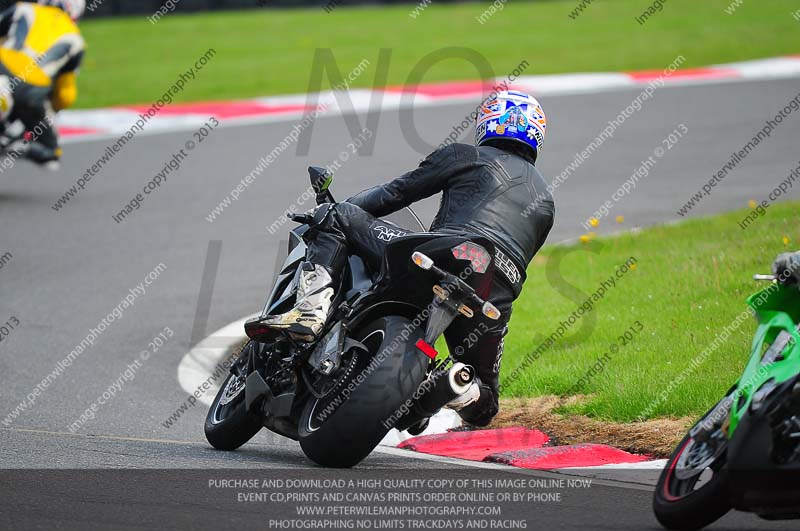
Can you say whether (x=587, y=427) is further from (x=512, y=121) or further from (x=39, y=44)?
(x=39, y=44)

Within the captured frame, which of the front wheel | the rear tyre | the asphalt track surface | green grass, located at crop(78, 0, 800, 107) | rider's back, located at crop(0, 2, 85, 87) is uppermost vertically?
the front wheel

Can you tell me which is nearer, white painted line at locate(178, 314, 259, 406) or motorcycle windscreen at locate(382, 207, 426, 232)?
motorcycle windscreen at locate(382, 207, 426, 232)

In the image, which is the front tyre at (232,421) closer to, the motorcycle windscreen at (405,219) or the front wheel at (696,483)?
the motorcycle windscreen at (405,219)

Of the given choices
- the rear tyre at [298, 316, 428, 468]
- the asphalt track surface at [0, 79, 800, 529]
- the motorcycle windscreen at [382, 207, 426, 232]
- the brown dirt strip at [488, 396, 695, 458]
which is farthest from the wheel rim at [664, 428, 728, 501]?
the motorcycle windscreen at [382, 207, 426, 232]

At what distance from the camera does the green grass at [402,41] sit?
21047 mm

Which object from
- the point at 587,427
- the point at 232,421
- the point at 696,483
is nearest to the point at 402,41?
the point at 587,427

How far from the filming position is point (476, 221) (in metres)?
5.81

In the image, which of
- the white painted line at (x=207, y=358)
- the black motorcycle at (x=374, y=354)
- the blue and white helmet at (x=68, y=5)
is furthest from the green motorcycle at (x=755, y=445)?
the blue and white helmet at (x=68, y=5)

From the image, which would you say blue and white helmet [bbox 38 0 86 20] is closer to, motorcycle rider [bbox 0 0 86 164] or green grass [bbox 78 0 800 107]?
motorcycle rider [bbox 0 0 86 164]

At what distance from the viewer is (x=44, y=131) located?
13773 mm

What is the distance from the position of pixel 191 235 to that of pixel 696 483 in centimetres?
816

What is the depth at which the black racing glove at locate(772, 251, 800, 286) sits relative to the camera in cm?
450

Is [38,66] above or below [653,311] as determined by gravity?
below

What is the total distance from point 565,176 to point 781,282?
9.31 meters
